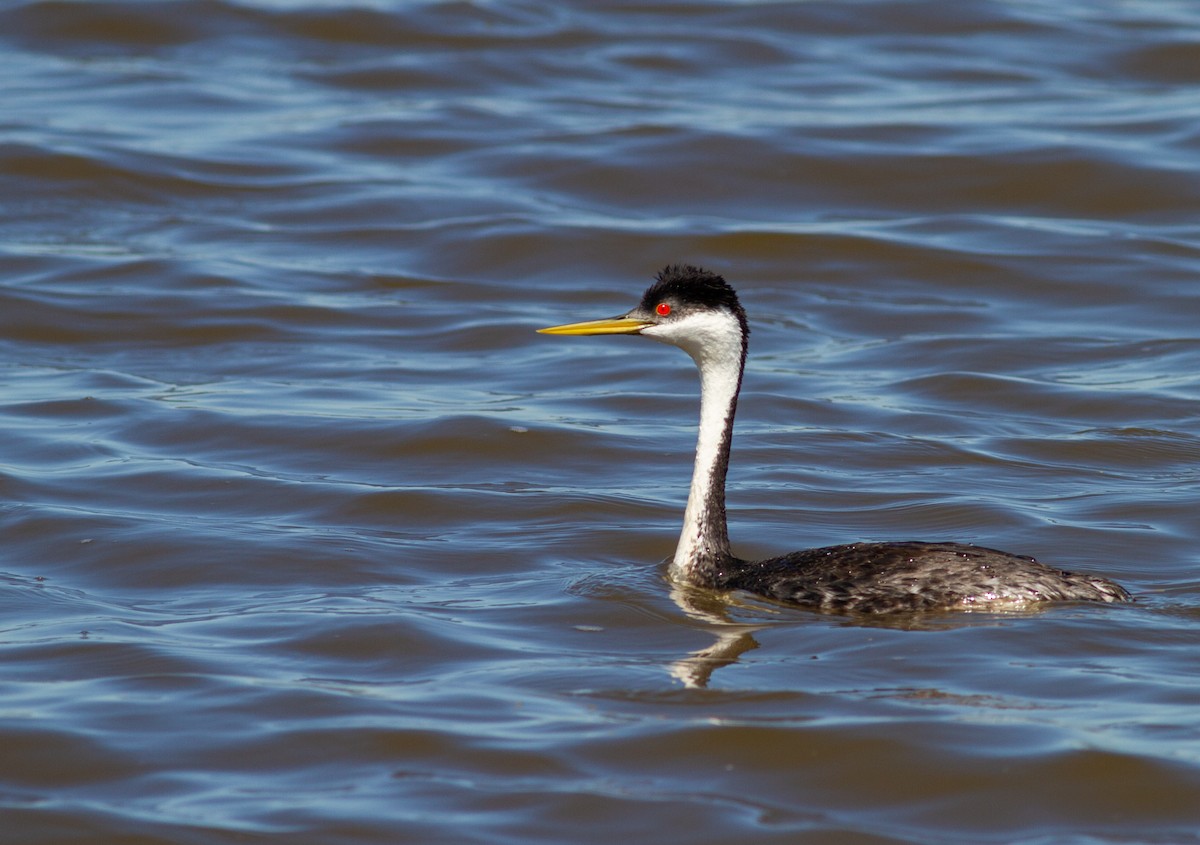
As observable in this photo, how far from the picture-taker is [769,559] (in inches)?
373

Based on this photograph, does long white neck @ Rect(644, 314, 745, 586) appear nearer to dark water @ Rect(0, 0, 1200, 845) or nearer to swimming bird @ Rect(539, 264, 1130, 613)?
swimming bird @ Rect(539, 264, 1130, 613)

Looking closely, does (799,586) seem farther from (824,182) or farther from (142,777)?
(824,182)

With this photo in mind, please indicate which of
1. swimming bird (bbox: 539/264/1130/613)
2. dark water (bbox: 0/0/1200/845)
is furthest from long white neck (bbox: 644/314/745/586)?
dark water (bbox: 0/0/1200/845)

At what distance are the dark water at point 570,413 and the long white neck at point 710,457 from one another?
245 mm

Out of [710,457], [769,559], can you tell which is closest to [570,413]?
[769,559]

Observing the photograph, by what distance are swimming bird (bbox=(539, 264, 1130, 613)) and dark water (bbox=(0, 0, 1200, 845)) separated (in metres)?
0.16

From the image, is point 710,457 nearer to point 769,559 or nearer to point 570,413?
point 769,559

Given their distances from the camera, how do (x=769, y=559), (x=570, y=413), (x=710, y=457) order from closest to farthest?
(x=710, y=457) → (x=769, y=559) → (x=570, y=413)

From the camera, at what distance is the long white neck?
8.99 m

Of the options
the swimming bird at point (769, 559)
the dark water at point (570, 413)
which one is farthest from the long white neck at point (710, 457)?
the dark water at point (570, 413)

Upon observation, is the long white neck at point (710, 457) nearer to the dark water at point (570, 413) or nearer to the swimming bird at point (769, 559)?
the swimming bird at point (769, 559)

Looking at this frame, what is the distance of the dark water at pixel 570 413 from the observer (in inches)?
270

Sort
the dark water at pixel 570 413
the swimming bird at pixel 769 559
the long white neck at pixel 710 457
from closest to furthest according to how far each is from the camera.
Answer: the dark water at pixel 570 413 → the swimming bird at pixel 769 559 → the long white neck at pixel 710 457

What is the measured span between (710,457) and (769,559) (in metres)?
0.68
